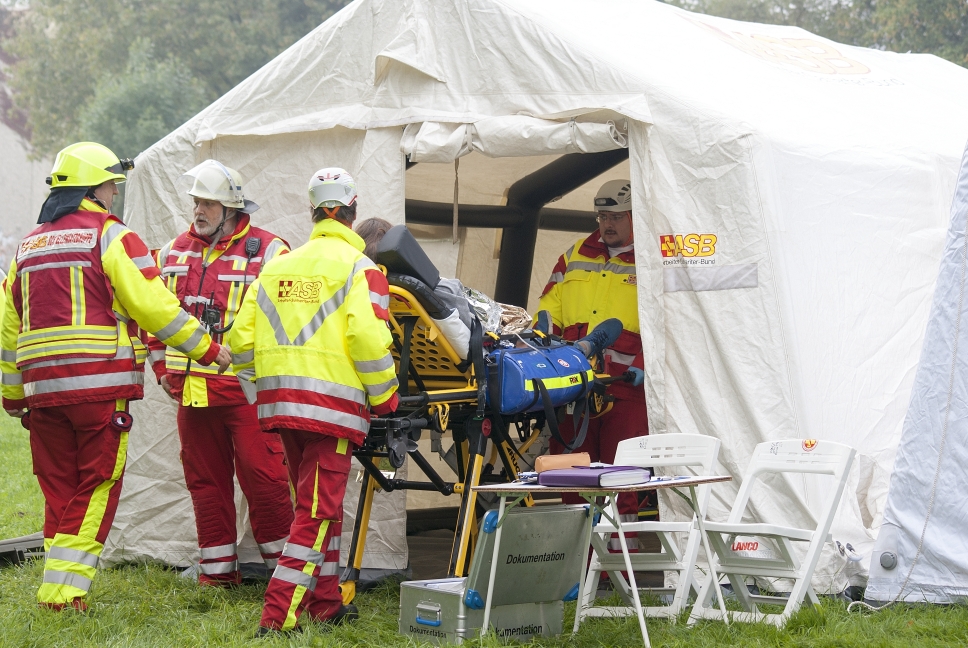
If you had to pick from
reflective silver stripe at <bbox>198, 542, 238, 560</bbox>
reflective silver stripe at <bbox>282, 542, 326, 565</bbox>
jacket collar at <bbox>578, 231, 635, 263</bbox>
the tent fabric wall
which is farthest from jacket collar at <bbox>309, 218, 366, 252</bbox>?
the tent fabric wall

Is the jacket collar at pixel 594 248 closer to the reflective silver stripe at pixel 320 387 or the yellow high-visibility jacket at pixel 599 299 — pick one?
the yellow high-visibility jacket at pixel 599 299

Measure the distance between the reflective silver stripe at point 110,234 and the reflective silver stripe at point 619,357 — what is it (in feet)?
8.86

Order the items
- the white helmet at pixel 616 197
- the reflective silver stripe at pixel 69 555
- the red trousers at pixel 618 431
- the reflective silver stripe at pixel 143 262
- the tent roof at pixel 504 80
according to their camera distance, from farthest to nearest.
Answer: the white helmet at pixel 616 197
the red trousers at pixel 618 431
the tent roof at pixel 504 80
the reflective silver stripe at pixel 143 262
the reflective silver stripe at pixel 69 555

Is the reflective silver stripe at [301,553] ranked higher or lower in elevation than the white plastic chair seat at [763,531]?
lower

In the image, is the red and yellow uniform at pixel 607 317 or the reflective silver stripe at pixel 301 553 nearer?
the reflective silver stripe at pixel 301 553

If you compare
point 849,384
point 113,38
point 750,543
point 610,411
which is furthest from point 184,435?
point 113,38

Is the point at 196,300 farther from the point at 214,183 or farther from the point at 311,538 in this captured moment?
the point at 311,538

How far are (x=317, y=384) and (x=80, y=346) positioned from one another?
1102 millimetres

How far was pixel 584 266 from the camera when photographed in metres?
6.26

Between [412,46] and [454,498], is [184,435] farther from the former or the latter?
[454,498]

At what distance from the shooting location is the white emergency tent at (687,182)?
17.2 feet

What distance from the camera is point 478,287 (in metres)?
8.78

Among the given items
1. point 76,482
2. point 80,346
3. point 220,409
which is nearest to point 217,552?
point 220,409

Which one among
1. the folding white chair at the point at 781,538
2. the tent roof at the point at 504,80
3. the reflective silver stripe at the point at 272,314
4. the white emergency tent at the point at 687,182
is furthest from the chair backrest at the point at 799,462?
the reflective silver stripe at the point at 272,314
